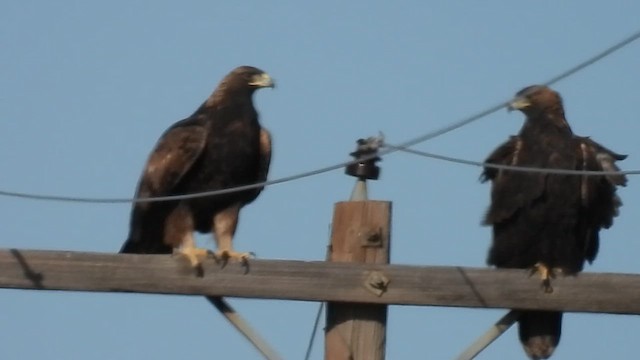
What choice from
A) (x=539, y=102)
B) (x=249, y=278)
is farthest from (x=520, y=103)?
(x=249, y=278)

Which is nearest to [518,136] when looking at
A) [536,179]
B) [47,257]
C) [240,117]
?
[536,179]

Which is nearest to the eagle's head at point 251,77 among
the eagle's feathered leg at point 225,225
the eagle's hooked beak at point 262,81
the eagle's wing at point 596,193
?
the eagle's hooked beak at point 262,81

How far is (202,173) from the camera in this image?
8.20m

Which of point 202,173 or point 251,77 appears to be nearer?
point 202,173

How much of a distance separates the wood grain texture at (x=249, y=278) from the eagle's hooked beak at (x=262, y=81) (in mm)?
2777

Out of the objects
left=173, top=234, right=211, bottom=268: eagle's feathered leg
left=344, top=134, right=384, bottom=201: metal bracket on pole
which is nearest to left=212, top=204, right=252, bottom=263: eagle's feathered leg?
left=173, top=234, right=211, bottom=268: eagle's feathered leg

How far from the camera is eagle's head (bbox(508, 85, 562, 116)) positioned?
8.95 meters

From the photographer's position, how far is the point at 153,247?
8031 millimetres

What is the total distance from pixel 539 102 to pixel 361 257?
3.05m

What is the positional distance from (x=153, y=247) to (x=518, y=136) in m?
2.27

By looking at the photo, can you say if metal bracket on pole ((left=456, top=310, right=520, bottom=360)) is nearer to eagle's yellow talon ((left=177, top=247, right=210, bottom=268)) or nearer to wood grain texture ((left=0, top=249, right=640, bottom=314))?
wood grain texture ((left=0, top=249, right=640, bottom=314))

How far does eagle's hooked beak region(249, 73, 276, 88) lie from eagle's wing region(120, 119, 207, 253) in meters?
0.72

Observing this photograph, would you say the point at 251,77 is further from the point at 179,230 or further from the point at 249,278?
the point at 249,278

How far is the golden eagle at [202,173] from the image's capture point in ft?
25.7
